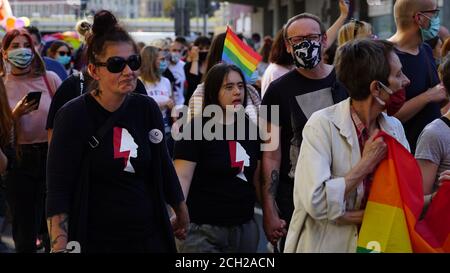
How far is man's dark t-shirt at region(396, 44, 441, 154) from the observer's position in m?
5.51

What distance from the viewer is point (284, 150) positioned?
17.8 ft

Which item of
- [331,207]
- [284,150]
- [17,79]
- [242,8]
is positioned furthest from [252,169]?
[242,8]

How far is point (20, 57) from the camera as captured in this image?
260 inches

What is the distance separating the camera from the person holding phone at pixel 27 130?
6.27 metres

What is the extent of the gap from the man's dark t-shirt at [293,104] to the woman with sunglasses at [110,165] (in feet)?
3.67

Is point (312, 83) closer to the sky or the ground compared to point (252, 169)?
closer to the sky

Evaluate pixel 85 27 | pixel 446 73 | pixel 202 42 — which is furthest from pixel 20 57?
pixel 202 42

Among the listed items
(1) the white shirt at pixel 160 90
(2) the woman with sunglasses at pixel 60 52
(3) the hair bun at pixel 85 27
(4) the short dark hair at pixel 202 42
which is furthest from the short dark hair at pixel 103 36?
(4) the short dark hair at pixel 202 42

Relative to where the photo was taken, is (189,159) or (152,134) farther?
(189,159)

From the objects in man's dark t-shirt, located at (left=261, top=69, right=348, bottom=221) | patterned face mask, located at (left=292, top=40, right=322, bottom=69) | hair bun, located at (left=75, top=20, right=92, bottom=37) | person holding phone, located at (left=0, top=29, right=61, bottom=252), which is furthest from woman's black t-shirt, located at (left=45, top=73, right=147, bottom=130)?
patterned face mask, located at (left=292, top=40, right=322, bottom=69)

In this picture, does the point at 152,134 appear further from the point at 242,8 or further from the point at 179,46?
the point at 242,8

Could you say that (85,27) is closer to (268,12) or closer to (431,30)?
(431,30)
